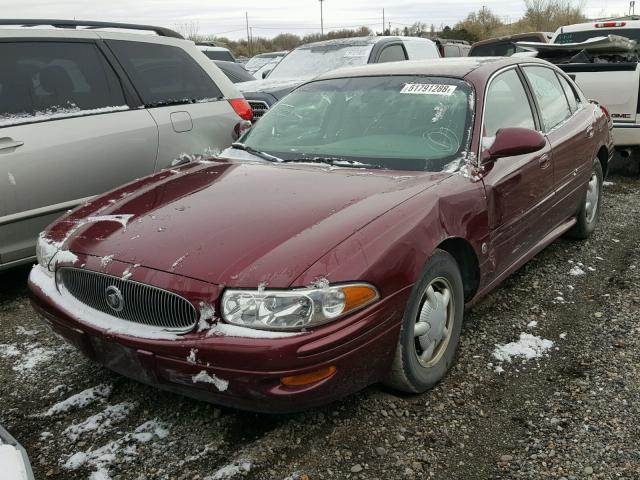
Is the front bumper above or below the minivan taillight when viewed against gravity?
below

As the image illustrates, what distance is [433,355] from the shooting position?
116 inches

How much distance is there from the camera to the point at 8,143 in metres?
3.88

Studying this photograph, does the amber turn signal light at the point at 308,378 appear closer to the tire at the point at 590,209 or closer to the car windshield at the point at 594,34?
the tire at the point at 590,209

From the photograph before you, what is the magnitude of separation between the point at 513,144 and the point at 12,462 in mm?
2647

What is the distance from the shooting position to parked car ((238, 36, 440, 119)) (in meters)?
8.42

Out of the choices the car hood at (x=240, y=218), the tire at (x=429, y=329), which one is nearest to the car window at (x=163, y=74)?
the car hood at (x=240, y=218)

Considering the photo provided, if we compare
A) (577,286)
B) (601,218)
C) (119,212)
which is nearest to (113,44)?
(119,212)

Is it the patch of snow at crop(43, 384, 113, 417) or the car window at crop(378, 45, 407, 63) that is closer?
the patch of snow at crop(43, 384, 113, 417)

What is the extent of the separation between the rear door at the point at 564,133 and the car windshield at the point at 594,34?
4.99 m

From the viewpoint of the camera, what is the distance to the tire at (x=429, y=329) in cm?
262

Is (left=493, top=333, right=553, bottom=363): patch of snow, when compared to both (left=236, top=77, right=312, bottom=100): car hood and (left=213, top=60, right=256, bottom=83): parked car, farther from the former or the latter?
(left=213, top=60, right=256, bottom=83): parked car

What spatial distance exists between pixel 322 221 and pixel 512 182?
55.9 inches

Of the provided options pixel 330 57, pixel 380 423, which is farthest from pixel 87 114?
pixel 330 57

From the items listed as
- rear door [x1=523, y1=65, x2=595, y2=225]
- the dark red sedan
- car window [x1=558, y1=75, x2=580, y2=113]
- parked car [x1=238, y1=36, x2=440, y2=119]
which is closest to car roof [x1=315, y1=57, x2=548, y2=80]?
the dark red sedan
